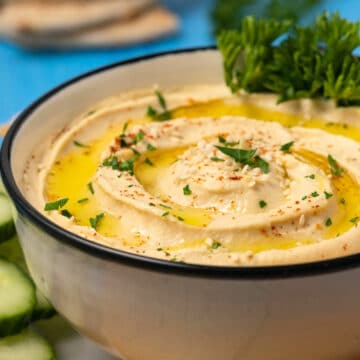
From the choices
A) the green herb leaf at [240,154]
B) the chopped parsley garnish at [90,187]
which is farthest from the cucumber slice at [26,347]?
the green herb leaf at [240,154]

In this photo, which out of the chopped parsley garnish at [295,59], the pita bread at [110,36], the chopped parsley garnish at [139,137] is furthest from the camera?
the pita bread at [110,36]

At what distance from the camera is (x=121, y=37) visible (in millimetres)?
6309

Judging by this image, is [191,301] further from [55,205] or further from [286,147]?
[286,147]

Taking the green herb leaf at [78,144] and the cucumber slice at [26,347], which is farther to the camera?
the green herb leaf at [78,144]

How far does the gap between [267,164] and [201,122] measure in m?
0.48

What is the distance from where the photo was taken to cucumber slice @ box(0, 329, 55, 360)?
2.46m

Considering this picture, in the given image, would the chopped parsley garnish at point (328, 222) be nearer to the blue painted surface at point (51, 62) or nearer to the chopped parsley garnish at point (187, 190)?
the chopped parsley garnish at point (187, 190)

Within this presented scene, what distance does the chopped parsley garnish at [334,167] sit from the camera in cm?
266

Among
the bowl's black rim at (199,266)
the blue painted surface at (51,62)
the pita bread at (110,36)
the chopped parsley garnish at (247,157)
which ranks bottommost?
the blue painted surface at (51,62)

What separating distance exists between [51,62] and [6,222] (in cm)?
360

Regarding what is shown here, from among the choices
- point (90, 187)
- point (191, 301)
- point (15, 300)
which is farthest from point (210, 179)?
point (15, 300)

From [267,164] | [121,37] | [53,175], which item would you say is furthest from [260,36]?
[121,37]

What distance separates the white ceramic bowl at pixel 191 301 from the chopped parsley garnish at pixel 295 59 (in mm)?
1189

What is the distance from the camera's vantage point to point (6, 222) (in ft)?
9.11
